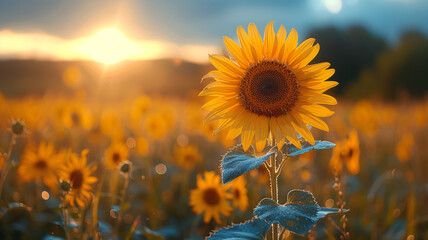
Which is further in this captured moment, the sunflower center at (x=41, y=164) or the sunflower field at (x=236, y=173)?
the sunflower center at (x=41, y=164)

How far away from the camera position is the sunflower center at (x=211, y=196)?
283 cm

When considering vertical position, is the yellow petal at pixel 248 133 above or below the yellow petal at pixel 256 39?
below

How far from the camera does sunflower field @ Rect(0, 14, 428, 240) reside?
156 cm

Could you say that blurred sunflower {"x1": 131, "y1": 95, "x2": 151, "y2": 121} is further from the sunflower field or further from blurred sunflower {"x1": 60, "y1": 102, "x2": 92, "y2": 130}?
blurred sunflower {"x1": 60, "y1": 102, "x2": 92, "y2": 130}

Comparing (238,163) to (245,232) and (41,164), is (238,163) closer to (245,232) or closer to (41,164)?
(245,232)

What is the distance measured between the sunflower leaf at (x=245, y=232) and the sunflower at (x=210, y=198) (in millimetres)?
1173

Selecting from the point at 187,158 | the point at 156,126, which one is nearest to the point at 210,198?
the point at 187,158

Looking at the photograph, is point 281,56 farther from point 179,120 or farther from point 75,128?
point 179,120

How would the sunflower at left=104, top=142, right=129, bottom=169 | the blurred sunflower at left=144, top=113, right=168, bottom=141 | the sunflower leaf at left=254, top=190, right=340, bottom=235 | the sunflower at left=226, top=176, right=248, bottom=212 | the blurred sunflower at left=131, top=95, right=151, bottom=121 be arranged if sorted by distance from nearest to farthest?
the sunflower leaf at left=254, top=190, right=340, bottom=235 → the sunflower at left=226, top=176, right=248, bottom=212 → the sunflower at left=104, top=142, right=129, bottom=169 → the blurred sunflower at left=144, top=113, right=168, bottom=141 → the blurred sunflower at left=131, top=95, right=151, bottom=121

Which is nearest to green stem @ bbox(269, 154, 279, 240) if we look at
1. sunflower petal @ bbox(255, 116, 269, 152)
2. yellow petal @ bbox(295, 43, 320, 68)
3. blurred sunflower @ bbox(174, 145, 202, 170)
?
sunflower petal @ bbox(255, 116, 269, 152)

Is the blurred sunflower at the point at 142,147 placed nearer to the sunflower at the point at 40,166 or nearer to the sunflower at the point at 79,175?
the sunflower at the point at 40,166

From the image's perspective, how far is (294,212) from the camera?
4.30 ft

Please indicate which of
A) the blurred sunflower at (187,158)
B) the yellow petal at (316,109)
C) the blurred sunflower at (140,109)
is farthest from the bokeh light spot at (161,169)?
the yellow petal at (316,109)

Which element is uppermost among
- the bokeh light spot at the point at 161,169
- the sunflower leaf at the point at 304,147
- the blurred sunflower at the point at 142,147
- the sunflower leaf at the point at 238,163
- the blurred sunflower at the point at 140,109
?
the blurred sunflower at the point at 140,109
